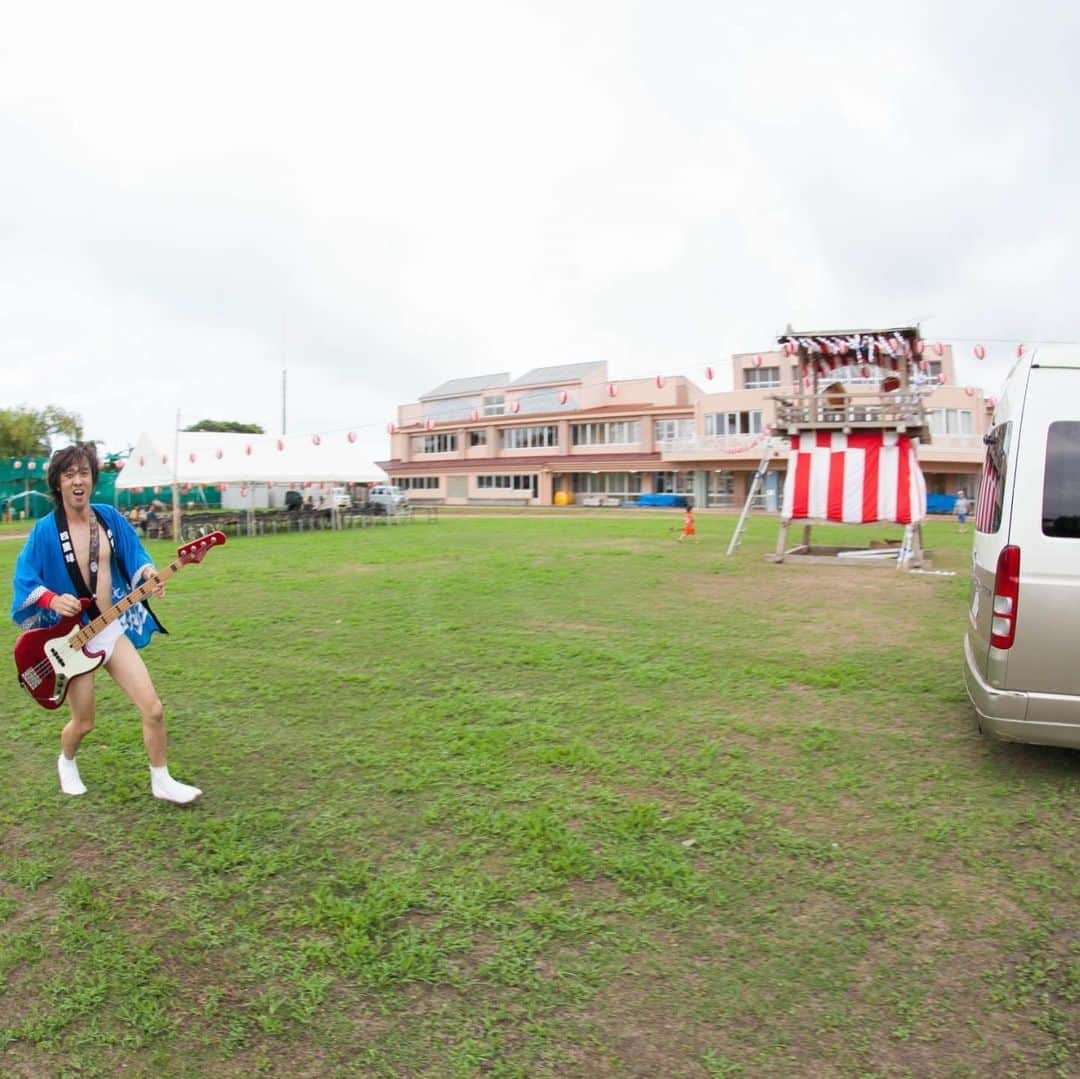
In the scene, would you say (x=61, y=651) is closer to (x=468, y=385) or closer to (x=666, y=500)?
(x=666, y=500)

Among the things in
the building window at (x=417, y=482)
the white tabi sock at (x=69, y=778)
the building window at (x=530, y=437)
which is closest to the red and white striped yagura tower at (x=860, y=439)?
the white tabi sock at (x=69, y=778)

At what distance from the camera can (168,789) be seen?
4160mm

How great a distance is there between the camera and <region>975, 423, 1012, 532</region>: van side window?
4.60 m

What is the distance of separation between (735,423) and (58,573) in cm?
4507

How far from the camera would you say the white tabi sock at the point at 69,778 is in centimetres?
430

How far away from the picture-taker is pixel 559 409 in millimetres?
55938

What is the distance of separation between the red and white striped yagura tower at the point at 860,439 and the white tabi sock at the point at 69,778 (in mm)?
12007

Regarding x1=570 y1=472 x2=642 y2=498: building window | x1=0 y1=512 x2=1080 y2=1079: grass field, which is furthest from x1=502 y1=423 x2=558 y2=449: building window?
x1=0 y1=512 x2=1080 y2=1079: grass field

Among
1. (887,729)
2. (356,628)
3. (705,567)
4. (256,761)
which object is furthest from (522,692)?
(705,567)

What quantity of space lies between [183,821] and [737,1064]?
2783 mm

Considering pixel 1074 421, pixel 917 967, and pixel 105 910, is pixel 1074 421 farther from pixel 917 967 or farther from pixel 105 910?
pixel 105 910

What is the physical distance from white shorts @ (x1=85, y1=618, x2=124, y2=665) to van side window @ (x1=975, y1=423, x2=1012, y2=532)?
4541 mm

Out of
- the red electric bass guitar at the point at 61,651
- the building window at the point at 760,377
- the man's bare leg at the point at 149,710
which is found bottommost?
the man's bare leg at the point at 149,710

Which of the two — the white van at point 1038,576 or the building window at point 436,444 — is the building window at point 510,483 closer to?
the building window at point 436,444
